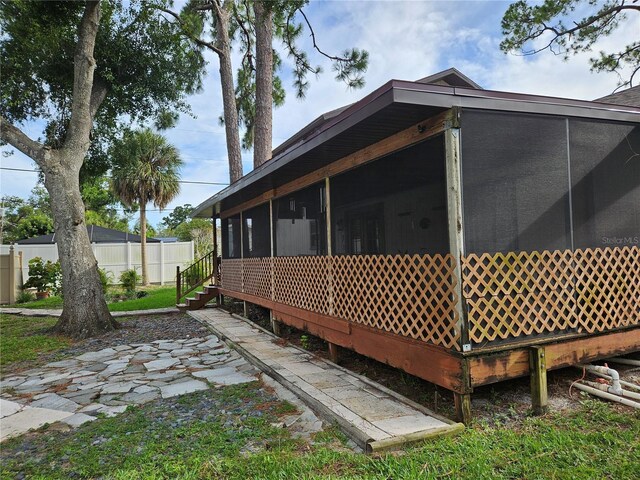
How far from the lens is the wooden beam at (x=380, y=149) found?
323 centimetres

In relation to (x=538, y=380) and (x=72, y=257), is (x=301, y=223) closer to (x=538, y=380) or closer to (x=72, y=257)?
(x=538, y=380)

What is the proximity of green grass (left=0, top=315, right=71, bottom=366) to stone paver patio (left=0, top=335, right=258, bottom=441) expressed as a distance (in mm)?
877

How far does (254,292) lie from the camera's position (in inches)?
318

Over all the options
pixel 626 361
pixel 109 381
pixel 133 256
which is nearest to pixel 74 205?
pixel 109 381

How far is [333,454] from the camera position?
266 centimetres

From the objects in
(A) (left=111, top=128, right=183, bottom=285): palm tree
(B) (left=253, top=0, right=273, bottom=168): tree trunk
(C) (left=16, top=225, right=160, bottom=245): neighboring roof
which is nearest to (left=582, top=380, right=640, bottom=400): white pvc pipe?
(B) (left=253, top=0, right=273, bottom=168): tree trunk

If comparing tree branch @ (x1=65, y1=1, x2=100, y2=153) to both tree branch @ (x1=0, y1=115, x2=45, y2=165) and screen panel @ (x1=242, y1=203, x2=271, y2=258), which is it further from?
screen panel @ (x1=242, y1=203, x2=271, y2=258)

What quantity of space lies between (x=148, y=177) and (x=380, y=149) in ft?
49.0

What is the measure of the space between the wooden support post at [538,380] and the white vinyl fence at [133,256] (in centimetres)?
1626

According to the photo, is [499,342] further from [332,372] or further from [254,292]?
[254,292]

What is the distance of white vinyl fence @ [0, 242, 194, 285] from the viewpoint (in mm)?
16609

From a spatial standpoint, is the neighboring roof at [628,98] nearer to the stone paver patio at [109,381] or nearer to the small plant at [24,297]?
the stone paver patio at [109,381]

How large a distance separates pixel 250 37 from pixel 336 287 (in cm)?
1348

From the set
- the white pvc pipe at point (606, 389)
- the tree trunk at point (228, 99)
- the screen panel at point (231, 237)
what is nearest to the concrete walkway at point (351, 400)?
the white pvc pipe at point (606, 389)
